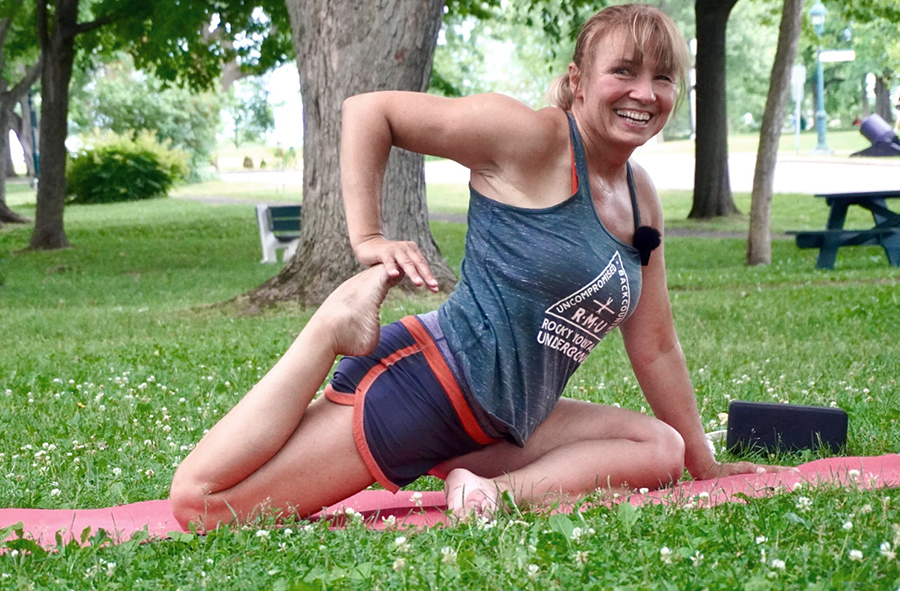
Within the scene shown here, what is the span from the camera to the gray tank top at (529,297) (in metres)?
3.51

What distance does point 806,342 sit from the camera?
7852 mm

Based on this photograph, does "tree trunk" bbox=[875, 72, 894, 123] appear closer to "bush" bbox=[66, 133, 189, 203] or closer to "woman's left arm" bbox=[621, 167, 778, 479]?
"bush" bbox=[66, 133, 189, 203]

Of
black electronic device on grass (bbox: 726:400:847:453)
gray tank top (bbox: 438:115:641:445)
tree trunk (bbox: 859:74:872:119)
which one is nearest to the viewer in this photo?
gray tank top (bbox: 438:115:641:445)

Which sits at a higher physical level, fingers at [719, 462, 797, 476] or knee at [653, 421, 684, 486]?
knee at [653, 421, 684, 486]

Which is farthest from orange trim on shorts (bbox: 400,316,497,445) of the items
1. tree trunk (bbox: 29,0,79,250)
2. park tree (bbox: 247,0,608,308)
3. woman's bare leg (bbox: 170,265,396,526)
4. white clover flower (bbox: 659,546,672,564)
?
tree trunk (bbox: 29,0,79,250)

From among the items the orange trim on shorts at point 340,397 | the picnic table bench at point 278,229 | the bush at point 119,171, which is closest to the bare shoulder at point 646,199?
the orange trim on shorts at point 340,397

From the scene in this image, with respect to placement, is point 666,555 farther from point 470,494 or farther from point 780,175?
point 780,175

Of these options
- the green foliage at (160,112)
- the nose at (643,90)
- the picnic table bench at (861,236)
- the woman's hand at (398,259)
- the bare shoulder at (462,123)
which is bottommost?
the picnic table bench at (861,236)

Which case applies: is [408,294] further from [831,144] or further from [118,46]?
[831,144]

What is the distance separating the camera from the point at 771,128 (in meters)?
13.4

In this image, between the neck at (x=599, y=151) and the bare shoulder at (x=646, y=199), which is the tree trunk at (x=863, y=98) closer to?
the bare shoulder at (x=646, y=199)

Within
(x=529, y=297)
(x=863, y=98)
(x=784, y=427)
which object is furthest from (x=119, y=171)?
(x=863, y=98)

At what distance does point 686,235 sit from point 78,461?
17.1 metres

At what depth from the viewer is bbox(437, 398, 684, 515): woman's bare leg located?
371cm
